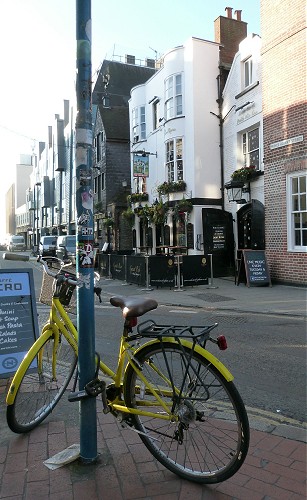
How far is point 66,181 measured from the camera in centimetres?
4700

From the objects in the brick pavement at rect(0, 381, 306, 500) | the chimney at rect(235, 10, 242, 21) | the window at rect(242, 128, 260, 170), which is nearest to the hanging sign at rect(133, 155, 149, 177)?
the window at rect(242, 128, 260, 170)

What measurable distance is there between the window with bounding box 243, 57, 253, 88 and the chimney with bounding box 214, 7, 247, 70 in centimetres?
227

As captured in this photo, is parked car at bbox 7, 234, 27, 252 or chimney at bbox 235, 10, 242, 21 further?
parked car at bbox 7, 234, 27, 252

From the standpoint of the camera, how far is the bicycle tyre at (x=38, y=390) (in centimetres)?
300

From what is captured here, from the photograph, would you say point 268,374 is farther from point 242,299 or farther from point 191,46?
point 191,46

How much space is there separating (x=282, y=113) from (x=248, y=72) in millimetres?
4516

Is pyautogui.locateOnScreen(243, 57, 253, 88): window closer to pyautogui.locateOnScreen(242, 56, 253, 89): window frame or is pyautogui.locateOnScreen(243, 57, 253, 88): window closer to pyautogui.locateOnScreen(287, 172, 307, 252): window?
pyautogui.locateOnScreen(242, 56, 253, 89): window frame

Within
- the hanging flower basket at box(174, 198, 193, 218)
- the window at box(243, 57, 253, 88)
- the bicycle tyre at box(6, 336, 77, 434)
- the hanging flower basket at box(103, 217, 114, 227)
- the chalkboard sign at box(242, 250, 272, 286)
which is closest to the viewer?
the bicycle tyre at box(6, 336, 77, 434)

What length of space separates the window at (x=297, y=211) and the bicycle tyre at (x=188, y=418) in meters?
10.1

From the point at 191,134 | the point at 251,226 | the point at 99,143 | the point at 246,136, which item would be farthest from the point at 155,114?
the point at 251,226

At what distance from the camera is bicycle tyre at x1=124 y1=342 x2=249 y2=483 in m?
2.34

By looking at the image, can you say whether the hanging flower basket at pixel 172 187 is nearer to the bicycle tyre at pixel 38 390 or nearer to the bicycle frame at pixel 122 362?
the bicycle tyre at pixel 38 390

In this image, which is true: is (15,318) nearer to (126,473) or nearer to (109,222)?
(126,473)

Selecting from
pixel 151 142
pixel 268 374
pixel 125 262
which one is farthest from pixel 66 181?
pixel 268 374
